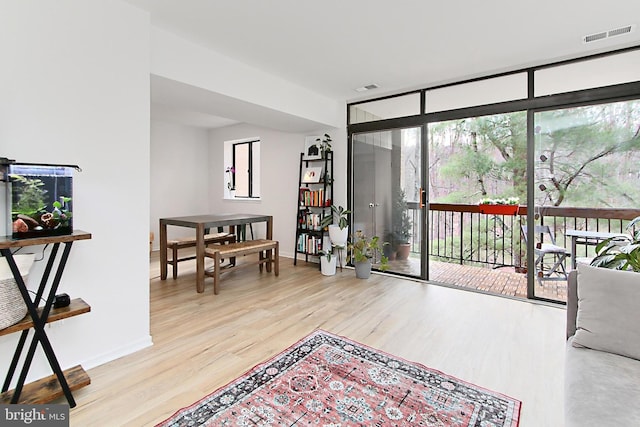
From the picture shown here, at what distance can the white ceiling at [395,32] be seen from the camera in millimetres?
2285

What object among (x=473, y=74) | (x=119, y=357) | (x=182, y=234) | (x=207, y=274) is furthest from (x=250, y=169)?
(x=119, y=357)

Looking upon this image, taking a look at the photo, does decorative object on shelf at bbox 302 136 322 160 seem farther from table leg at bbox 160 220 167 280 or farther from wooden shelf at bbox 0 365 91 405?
wooden shelf at bbox 0 365 91 405

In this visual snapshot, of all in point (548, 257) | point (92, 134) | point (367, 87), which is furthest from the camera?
point (367, 87)

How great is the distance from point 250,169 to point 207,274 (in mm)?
3132

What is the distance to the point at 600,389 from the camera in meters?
1.20

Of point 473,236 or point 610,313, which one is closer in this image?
point 610,313

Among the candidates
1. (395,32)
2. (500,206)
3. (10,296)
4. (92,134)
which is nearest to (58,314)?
(10,296)

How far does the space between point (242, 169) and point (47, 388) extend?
17.2 feet

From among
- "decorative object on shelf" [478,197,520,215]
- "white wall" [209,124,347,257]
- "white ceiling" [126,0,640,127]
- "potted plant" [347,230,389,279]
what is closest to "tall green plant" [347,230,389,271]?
"potted plant" [347,230,389,279]

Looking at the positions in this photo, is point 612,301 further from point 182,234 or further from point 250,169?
point 182,234

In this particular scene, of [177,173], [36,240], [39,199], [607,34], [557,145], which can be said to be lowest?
[36,240]

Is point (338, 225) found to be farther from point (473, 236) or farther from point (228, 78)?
point (473, 236)

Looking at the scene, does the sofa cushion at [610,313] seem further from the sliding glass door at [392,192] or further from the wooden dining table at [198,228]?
the wooden dining table at [198,228]

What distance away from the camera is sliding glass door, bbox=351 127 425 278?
4.14 meters
